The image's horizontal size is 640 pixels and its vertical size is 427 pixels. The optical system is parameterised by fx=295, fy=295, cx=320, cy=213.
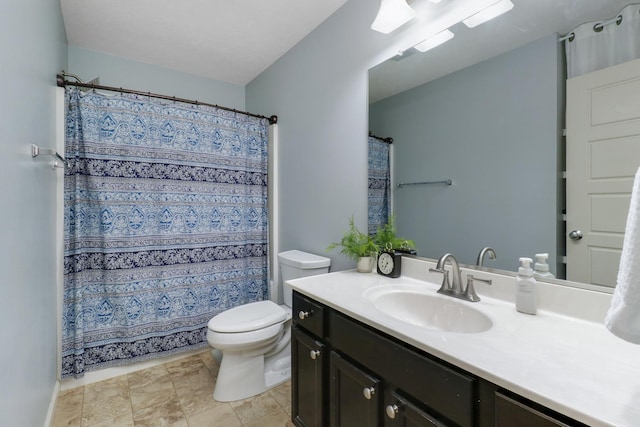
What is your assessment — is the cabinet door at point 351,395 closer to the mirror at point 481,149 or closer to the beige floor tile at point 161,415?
the mirror at point 481,149

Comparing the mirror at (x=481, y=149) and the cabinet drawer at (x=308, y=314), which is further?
the cabinet drawer at (x=308, y=314)

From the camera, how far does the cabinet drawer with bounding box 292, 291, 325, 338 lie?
1.23 meters

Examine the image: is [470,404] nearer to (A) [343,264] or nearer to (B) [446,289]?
(B) [446,289]

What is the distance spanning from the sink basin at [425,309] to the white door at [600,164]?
35 cm

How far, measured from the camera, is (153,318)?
2.12 m

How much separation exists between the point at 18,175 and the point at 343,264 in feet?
5.08

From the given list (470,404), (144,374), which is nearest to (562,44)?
(470,404)

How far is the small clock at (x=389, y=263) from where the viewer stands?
147 centimetres

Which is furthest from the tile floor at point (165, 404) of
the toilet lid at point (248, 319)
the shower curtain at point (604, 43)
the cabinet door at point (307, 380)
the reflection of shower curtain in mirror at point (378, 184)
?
the shower curtain at point (604, 43)

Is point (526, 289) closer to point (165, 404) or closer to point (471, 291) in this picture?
point (471, 291)

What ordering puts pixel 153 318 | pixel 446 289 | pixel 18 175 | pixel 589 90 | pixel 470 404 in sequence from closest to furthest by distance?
1. pixel 470 404
2. pixel 589 90
3. pixel 18 175
4. pixel 446 289
5. pixel 153 318

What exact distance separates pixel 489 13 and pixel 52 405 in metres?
2.91

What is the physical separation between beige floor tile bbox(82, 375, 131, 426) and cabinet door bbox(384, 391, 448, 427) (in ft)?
5.20

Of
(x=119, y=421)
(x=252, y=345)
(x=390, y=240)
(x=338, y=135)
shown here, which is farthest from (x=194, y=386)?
(x=338, y=135)
